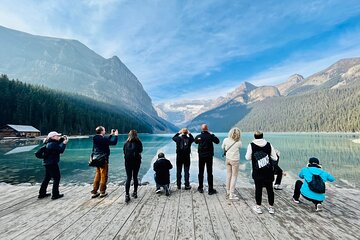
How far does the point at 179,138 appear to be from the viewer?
8.33 m

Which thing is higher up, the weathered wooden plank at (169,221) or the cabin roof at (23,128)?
the cabin roof at (23,128)

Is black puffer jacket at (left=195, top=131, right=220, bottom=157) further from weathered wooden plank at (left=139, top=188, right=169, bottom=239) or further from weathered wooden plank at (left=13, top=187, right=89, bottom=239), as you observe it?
weathered wooden plank at (left=13, top=187, right=89, bottom=239)

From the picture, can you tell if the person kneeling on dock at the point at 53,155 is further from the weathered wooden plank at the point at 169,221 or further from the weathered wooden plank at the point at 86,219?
the weathered wooden plank at the point at 169,221

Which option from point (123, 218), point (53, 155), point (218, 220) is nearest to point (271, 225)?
point (218, 220)

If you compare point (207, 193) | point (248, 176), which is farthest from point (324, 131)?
point (207, 193)

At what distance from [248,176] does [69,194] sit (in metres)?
18.0

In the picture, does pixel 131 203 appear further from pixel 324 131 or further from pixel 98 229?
pixel 324 131

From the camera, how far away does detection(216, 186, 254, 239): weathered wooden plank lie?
457cm

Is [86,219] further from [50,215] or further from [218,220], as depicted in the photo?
[218,220]

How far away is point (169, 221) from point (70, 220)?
2743 millimetres

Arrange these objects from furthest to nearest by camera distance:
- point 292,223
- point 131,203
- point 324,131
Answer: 1. point 324,131
2. point 131,203
3. point 292,223

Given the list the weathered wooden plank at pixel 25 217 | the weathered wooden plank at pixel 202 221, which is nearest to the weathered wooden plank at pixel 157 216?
the weathered wooden plank at pixel 202 221

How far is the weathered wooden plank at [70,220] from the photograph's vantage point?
15.2 ft

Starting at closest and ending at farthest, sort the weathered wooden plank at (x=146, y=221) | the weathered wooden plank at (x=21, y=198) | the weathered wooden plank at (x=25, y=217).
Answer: the weathered wooden plank at (x=146, y=221) < the weathered wooden plank at (x=25, y=217) < the weathered wooden plank at (x=21, y=198)
